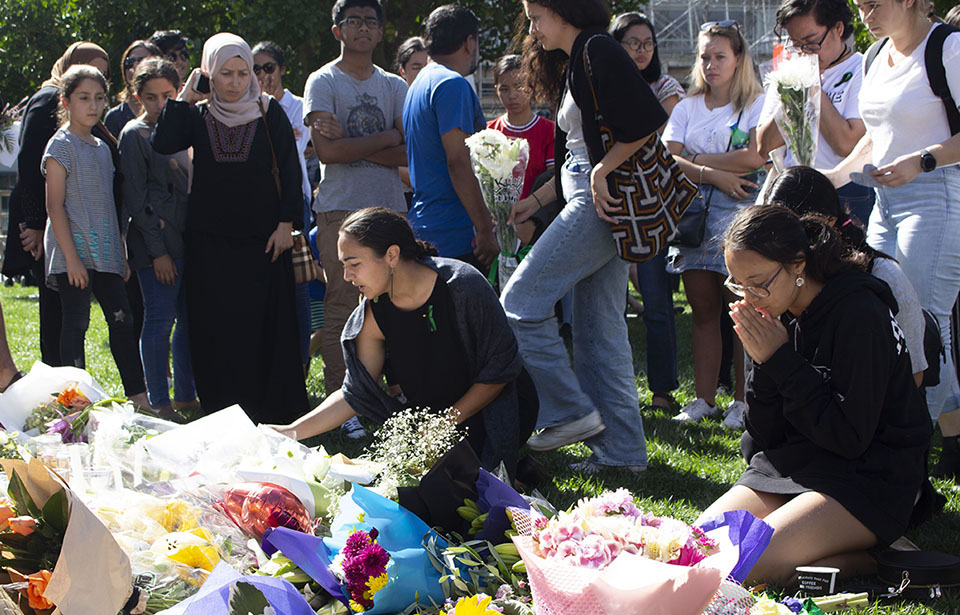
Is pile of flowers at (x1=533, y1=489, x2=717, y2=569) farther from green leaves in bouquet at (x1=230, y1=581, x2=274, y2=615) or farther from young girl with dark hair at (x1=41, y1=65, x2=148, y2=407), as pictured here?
young girl with dark hair at (x1=41, y1=65, x2=148, y2=407)

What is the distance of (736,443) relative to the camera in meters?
4.59

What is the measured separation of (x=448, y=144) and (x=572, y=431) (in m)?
1.56

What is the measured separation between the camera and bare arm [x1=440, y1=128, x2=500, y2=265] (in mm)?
4727

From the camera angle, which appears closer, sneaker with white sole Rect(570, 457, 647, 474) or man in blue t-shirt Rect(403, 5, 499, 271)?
sneaker with white sole Rect(570, 457, 647, 474)

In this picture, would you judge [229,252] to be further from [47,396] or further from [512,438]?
[512,438]

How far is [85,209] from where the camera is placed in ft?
16.7

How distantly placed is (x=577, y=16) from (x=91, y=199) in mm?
2765

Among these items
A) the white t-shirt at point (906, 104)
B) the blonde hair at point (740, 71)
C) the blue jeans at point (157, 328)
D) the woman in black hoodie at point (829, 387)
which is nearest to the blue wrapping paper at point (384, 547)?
the woman in black hoodie at point (829, 387)

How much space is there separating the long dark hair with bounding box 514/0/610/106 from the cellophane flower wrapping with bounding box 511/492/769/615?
2.35m

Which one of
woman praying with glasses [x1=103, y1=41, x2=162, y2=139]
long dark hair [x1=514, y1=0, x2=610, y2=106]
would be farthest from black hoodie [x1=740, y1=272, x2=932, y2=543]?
woman praying with glasses [x1=103, y1=41, x2=162, y2=139]

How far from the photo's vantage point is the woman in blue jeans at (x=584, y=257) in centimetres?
378

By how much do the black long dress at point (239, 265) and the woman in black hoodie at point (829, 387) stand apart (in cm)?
288

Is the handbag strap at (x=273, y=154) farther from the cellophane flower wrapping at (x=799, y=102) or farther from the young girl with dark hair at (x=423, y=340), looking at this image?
the cellophane flower wrapping at (x=799, y=102)

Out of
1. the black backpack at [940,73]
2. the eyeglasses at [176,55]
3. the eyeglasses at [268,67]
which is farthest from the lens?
the eyeglasses at [268,67]
